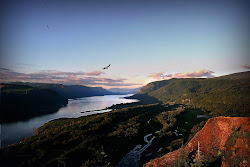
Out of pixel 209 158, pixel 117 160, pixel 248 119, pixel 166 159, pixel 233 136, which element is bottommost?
pixel 117 160

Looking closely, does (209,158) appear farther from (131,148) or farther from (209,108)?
(209,108)

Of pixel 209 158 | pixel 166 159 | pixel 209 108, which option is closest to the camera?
pixel 209 158

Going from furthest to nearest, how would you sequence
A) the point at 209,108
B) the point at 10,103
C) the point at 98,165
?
1. the point at 10,103
2. the point at 209,108
3. the point at 98,165

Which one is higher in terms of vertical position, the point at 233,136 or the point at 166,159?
the point at 233,136

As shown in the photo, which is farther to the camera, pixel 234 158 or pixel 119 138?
pixel 119 138

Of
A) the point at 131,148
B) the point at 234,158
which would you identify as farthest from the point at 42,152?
the point at 234,158

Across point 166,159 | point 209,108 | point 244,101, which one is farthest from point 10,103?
point 244,101

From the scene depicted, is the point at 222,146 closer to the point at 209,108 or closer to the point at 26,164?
the point at 26,164
